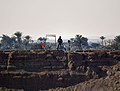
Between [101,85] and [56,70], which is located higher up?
[56,70]

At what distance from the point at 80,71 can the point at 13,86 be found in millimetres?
8673

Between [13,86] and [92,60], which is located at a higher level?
[92,60]

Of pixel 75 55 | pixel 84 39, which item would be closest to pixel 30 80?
pixel 75 55

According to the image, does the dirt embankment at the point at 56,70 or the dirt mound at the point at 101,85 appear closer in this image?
the dirt mound at the point at 101,85

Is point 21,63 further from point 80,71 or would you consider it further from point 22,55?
point 80,71

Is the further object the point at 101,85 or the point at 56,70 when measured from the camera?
the point at 56,70

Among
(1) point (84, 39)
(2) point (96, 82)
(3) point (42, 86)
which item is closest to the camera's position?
(2) point (96, 82)

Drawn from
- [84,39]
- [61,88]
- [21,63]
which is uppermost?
[84,39]

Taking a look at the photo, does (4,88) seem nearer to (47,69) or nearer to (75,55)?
(47,69)

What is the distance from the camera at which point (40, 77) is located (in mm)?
40781

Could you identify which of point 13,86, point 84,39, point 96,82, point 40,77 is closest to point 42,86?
point 40,77

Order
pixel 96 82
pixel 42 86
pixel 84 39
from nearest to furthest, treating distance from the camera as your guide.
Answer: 1. pixel 96 82
2. pixel 42 86
3. pixel 84 39

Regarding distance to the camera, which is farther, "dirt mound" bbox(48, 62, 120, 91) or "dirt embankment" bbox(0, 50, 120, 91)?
"dirt embankment" bbox(0, 50, 120, 91)

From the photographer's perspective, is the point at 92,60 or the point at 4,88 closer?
the point at 4,88
